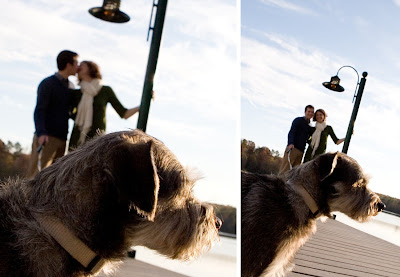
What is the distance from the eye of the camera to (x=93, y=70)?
21.3ft

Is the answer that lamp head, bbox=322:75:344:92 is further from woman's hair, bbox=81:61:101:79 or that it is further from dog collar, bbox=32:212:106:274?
dog collar, bbox=32:212:106:274

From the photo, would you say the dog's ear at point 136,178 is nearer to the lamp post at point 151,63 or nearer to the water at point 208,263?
the lamp post at point 151,63

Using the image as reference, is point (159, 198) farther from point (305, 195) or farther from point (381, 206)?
point (381, 206)

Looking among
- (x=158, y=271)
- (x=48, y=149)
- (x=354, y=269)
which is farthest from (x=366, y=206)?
(x=48, y=149)

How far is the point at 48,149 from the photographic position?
6043mm

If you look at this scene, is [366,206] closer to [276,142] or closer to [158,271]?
[276,142]

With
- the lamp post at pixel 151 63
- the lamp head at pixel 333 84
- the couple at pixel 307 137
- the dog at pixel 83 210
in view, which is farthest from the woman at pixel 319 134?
the dog at pixel 83 210

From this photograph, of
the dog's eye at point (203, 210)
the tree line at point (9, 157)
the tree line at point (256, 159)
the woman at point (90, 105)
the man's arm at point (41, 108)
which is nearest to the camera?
the dog's eye at point (203, 210)

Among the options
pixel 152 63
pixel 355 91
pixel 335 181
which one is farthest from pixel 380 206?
pixel 355 91

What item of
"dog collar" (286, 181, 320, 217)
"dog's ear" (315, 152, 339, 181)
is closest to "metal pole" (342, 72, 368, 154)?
"dog's ear" (315, 152, 339, 181)

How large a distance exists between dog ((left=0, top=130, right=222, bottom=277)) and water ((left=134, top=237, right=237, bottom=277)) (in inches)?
154

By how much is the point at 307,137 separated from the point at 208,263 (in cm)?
268

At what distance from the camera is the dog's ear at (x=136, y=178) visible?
2.44 m

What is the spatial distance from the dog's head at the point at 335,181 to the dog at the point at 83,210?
8.00 feet
